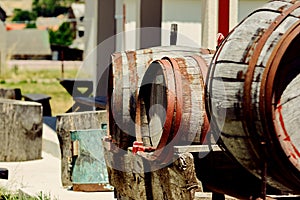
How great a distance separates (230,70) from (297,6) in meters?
0.46

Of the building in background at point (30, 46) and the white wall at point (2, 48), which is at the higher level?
the white wall at point (2, 48)

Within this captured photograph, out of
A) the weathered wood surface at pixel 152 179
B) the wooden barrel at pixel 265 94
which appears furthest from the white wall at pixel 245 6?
the wooden barrel at pixel 265 94

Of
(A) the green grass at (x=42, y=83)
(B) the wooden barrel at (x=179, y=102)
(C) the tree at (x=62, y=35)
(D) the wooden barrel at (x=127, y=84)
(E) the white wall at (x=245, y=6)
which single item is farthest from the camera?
(C) the tree at (x=62, y=35)

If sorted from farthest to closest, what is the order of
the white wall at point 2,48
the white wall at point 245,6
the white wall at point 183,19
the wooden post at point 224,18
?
1. the white wall at point 2,48
2. the white wall at point 183,19
3. the white wall at point 245,6
4. the wooden post at point 224,18

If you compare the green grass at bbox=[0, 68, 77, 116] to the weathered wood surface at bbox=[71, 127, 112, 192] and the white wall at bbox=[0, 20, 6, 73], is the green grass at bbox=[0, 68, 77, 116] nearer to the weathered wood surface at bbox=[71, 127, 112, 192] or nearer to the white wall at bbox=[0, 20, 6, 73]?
the white wall at bbox=[0, 20, 6, 73]

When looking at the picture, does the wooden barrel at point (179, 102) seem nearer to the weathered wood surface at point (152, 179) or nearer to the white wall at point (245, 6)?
the weathered wood surface at point (152, 179)

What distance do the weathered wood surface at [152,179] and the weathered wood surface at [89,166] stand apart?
1844 millimetres

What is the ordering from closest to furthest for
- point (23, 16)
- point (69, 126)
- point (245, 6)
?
1. point (69, 126)
2. point (245, 6)
3. point (23, 16)

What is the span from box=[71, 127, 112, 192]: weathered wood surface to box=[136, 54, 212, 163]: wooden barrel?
273cm

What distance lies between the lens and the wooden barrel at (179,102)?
561 centimetres

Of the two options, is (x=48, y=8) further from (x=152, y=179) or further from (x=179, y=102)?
(x=179, y=102)

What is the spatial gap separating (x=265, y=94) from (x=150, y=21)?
281 inches

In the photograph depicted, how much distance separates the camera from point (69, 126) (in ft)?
29.6

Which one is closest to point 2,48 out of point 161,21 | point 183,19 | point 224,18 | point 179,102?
point 161,21
